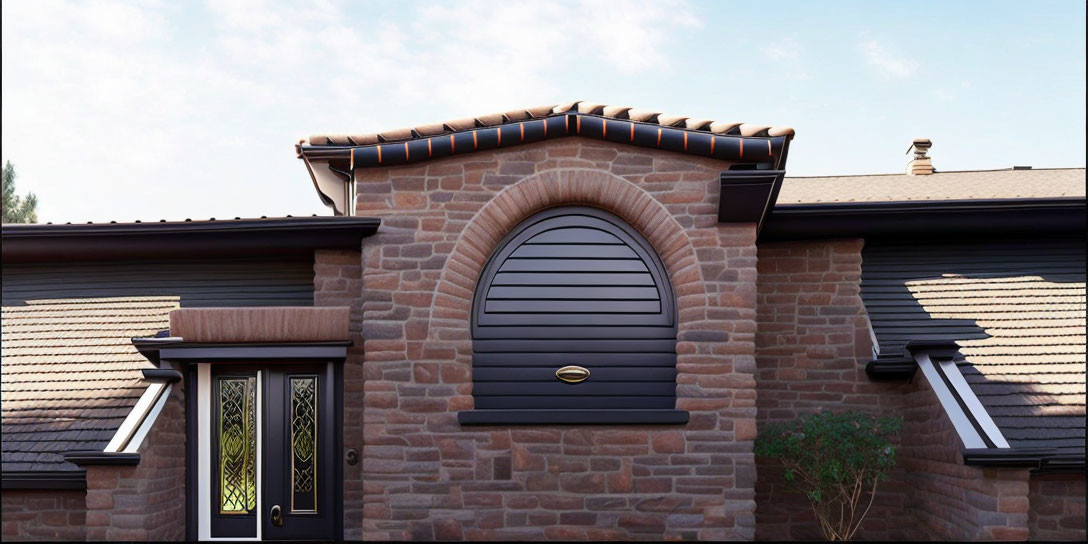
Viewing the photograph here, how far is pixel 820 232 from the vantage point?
25.3 ft

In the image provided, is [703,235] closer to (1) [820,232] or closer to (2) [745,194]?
(2) [745,194]

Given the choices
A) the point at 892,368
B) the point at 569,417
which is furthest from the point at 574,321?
the point at 892,368

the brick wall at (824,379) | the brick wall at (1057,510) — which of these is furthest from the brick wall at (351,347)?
the brick wall at (1057,510)

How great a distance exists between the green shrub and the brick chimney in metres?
6.90

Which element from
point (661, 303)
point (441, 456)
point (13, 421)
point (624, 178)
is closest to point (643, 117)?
point (624, 178)

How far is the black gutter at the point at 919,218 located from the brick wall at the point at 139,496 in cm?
605

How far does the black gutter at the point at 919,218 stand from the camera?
7574 mm

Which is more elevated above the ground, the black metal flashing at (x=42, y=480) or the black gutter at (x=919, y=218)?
the black gutter at (x=919, y=218)

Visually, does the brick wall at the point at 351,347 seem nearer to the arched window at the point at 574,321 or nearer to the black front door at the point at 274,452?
the black front door at the point at 274,452

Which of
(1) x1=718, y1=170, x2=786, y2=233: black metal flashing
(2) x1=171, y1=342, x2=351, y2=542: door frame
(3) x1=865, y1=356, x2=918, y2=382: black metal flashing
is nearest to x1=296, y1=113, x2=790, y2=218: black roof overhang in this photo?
(1) x1=718, y1=170, x2=786, y2=233: black metal flashing

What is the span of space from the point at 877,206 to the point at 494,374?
4.17m

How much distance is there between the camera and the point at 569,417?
666cm

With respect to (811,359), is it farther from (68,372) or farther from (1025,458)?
(68,372)

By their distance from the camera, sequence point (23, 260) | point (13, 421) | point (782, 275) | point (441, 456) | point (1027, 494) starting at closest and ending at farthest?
point (1027, 494)
point (441, 456)
point (13, 421)
point (782, 275)
point (23, 260)
